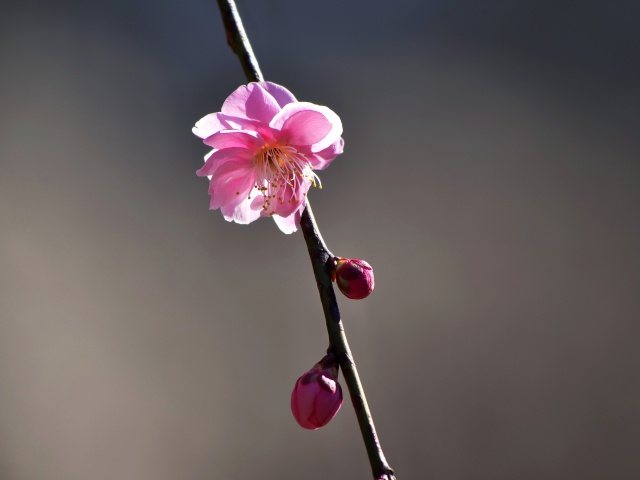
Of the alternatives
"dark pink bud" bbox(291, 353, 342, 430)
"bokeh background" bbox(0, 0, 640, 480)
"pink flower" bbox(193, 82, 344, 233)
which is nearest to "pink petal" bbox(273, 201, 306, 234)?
A: "pink flower" bbox(193, 82, 344, 233)

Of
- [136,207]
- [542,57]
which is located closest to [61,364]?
[136,207]

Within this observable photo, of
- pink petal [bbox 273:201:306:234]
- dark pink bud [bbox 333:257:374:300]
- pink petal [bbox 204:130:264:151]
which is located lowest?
dark pink bud [bbox 333:257:374:300]

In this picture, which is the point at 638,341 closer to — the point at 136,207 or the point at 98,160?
the point at 136,207

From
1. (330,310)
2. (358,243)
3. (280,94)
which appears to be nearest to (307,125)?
(280,94)

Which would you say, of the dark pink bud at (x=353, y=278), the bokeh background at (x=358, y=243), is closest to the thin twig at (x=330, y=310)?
the dark pink bud at (x=353, y=278)

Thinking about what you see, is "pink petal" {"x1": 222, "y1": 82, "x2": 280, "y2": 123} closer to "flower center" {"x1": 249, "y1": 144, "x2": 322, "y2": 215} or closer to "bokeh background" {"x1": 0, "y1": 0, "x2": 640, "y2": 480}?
"flower center" {"x1": 249, "y1": 144, "x2": 322, "y2": 215}

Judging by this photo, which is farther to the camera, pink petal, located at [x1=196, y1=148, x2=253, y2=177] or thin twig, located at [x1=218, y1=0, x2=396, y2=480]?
pink petal, located at [x1=196, y1=148, x2=253, y2=177]

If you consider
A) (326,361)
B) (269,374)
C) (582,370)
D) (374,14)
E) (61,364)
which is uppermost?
(374,14)

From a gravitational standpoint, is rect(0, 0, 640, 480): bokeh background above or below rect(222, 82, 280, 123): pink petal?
above

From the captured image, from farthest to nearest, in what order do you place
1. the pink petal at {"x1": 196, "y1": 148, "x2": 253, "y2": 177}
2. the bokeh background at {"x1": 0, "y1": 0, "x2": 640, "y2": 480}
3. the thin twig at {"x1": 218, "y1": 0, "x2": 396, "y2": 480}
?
the bokeh background at {"x1": 0, "y1": 0, "x2": 640, "y2": 480}
the pink petal at {"x1": 196, "y1": 148, "x2": 253, "y2": 177}
the thin twig at {"x1": 218, "y1": 0, "x2": 396, "y2": 480}
